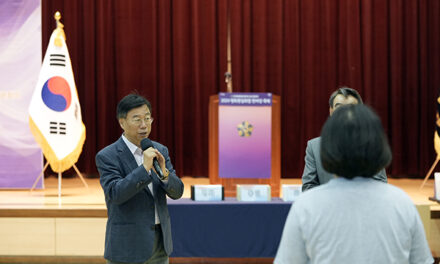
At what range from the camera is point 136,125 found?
7.08 feet

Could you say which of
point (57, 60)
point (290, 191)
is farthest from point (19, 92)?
point (290, 191)

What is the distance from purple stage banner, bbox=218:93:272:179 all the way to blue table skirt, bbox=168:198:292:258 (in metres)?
0.41

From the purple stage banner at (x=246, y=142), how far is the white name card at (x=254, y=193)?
319 millimetres

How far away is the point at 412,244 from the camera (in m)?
1.17

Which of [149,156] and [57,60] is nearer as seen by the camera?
[149,156]

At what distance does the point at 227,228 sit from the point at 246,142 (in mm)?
710

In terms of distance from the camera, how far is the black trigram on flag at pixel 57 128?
4676 mm

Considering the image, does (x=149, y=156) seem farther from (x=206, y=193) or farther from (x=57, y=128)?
(x=57, y=128)

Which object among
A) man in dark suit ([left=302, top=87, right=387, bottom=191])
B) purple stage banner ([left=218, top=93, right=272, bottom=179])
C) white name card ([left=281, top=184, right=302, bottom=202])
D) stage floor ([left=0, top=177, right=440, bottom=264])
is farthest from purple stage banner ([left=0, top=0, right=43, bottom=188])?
man in dark suit ([left=302, top=87, right=387, bottom=191])

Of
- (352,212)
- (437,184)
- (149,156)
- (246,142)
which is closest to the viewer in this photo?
(352,212)

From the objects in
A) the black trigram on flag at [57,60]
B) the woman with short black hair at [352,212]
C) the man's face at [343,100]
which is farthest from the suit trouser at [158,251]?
the black trigram on flag at [57,60]

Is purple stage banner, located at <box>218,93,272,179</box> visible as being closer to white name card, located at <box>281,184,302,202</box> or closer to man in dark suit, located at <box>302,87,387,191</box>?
white name card, located at <box>281,184,302,202</box>

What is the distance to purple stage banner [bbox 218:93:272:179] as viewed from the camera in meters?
4.08

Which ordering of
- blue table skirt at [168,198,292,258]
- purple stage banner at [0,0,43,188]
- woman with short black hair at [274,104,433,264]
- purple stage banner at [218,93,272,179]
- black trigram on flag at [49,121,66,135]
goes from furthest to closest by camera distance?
purple stage banner at [0,0,43,188] → black trigram on flag at [49,121,66,135] → purple stage banner at [218,93,272,179] → blue table skirt at [168,198,292,258] → woman with short black hair at [274,104,433,264]
